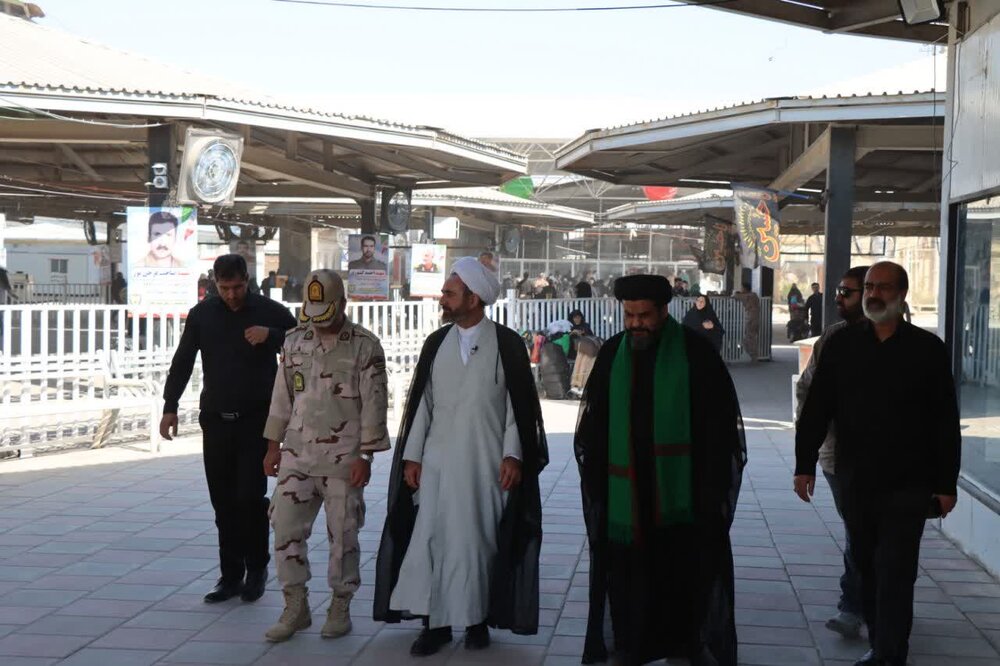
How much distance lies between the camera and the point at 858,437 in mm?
4910

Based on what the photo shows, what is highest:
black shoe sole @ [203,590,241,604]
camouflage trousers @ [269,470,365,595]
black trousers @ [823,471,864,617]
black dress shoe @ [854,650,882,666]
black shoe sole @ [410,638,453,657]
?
camouflage trousers @ [269,470,365,595]

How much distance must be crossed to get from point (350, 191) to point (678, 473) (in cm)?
1437

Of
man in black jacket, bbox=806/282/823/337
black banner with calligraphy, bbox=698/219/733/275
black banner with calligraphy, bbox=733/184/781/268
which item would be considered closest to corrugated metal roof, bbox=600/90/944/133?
black banner with calligraphy, bbox=733/184/781/268

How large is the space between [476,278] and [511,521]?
99 centimetres

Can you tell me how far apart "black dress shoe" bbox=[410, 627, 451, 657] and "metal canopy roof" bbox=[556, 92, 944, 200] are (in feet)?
19.1

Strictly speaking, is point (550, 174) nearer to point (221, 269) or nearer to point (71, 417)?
point (71, 417)

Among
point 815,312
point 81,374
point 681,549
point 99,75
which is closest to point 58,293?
point 815,312

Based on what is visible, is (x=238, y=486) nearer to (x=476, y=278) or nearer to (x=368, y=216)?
(x=476, y=278)

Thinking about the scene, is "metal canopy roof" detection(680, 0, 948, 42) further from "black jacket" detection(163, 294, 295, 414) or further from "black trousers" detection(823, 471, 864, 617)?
"black trousers" detection(823, 471, 864, 617)

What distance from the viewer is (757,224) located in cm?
1390

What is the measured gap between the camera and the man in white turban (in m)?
5.11

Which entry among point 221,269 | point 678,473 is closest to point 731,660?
point 678,473

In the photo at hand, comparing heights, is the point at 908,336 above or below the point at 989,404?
above

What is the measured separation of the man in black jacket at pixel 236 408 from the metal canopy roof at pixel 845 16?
4.78 m
